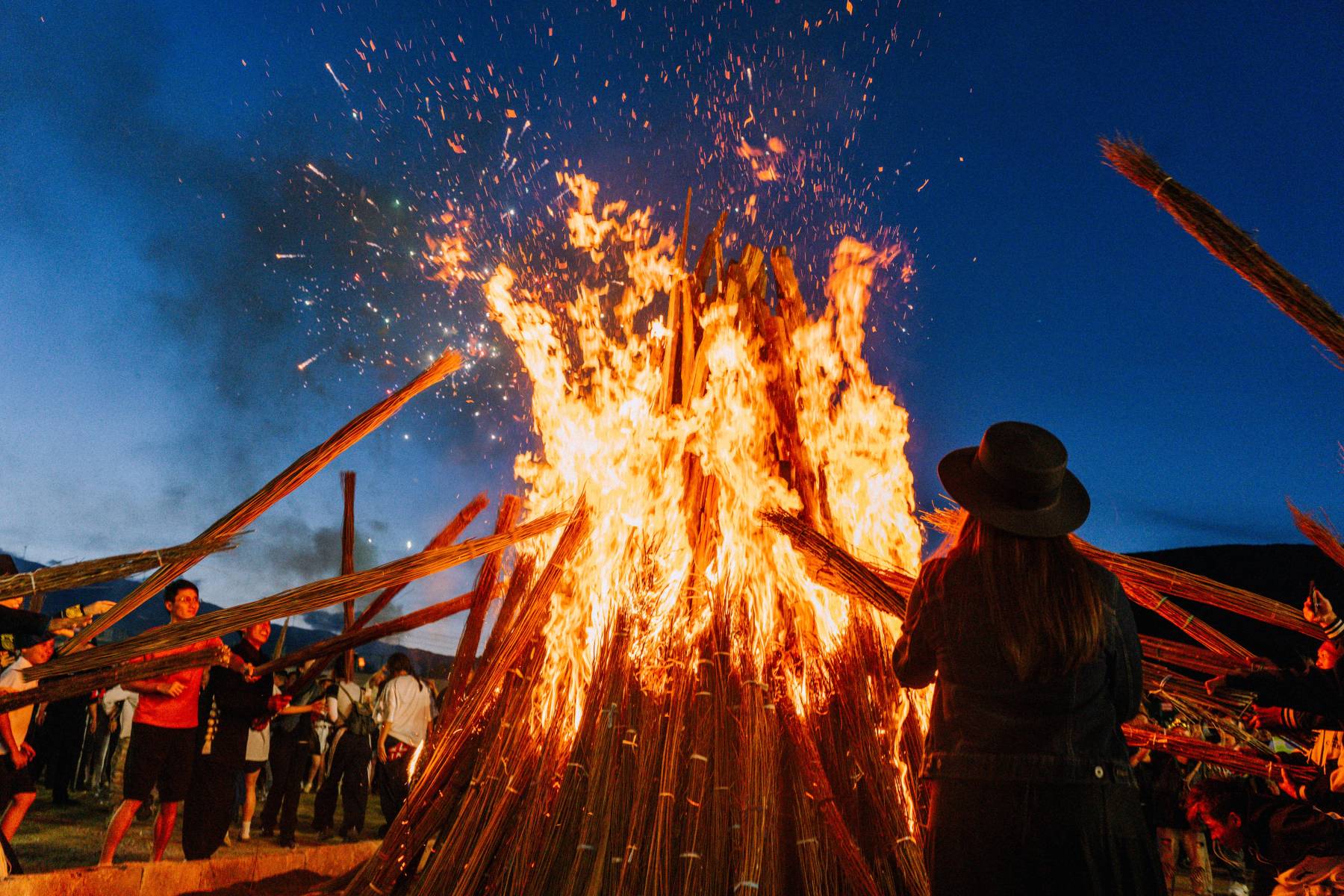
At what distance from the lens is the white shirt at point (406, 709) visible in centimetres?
812

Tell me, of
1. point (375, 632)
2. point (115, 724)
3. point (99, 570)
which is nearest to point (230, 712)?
point (375, 632)

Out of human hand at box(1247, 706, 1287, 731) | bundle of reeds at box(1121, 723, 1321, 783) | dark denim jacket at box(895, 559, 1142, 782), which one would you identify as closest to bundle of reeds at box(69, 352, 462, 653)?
dark denim jacket at box(895, 559, 1142, 782)

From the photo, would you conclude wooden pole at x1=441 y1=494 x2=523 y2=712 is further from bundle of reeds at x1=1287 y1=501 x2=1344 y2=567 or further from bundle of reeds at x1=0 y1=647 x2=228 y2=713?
bundle of reeds at x1=1287 y1=501 x2=1344 y2=567

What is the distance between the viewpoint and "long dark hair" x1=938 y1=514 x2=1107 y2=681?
203cm

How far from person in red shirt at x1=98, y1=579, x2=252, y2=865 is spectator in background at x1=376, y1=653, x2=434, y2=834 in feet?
9.15

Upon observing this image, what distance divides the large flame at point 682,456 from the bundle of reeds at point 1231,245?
2.27m

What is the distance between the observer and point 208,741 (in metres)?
5.89

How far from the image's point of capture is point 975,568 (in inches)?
86.5

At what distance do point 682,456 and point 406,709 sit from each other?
477 centimetres

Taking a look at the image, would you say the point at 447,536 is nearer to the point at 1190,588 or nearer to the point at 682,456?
the point at 682,456

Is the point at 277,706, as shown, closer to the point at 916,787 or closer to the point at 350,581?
the point at 350,581

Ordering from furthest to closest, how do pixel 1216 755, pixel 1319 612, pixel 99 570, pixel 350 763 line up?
1. pixel 350 763
2. pixel 1216 755
3. pixel 1319 612
4. pixel 99 570

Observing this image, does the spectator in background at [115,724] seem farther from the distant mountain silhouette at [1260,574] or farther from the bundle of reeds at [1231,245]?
the distant mountain silhouette at [1260,574]

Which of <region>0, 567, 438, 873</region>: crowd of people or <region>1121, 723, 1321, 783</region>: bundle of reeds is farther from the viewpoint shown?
<region>0, 567, 438, 873</region>: crowd of people
